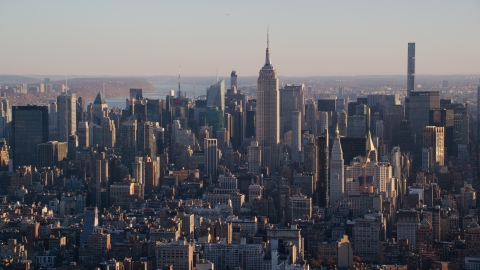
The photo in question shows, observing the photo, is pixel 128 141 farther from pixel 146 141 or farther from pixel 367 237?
pixel 367 237

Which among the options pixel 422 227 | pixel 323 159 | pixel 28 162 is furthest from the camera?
pixel 28 162

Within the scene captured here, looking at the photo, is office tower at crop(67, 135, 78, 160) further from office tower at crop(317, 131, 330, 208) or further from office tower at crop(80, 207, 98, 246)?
office tower at crop(80, 207, 98, 246)

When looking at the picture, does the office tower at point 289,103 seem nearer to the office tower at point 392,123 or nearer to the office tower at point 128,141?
the office tower at point 392,123

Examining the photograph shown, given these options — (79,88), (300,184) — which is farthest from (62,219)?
(79,88)

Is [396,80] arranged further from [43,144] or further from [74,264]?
[74,264]

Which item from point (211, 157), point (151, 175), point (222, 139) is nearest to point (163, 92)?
point (222, 139)
